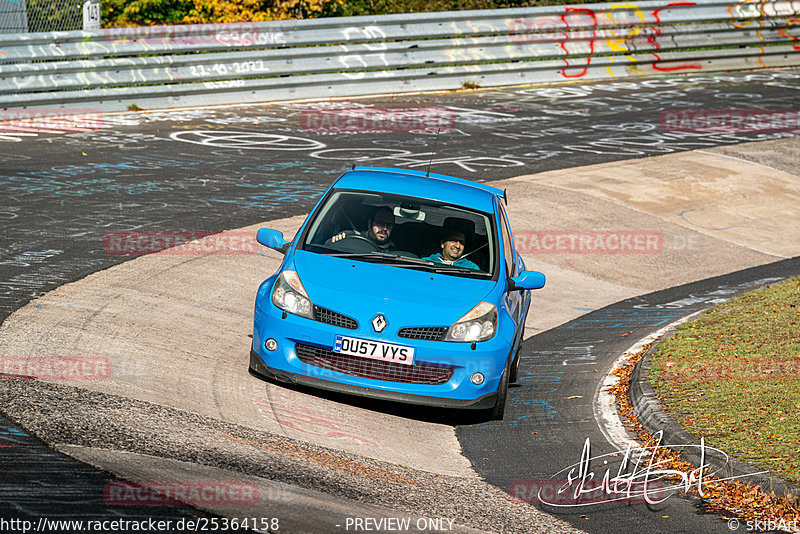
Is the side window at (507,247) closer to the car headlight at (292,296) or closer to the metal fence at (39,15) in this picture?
the car headlight at (292,296)

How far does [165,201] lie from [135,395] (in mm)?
6445

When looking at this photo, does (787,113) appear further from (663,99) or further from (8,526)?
(8,526)

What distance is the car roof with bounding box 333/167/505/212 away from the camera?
8359 mm

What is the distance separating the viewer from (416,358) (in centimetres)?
695

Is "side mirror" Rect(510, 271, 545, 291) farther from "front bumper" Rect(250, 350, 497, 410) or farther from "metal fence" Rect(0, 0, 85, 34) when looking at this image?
"metal fence" Rect(0, 0, 85, 34)

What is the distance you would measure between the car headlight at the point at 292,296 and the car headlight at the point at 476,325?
1050mm

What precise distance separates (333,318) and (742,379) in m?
3.62

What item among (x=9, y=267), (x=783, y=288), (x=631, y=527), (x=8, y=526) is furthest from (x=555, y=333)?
(x=8, y=526)

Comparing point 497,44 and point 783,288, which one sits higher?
point 497,44

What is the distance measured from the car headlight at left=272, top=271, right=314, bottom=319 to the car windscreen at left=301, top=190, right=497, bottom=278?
1.68ft

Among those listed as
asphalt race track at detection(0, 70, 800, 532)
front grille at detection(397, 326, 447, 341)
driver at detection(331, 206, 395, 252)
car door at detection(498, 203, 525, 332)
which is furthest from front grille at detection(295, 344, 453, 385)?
driver at detection(331, 206, 395, 252)

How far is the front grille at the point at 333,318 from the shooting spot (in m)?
6.97

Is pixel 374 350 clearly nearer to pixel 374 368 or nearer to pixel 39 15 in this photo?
pixel 374 368

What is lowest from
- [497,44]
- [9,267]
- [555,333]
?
[555,333]
